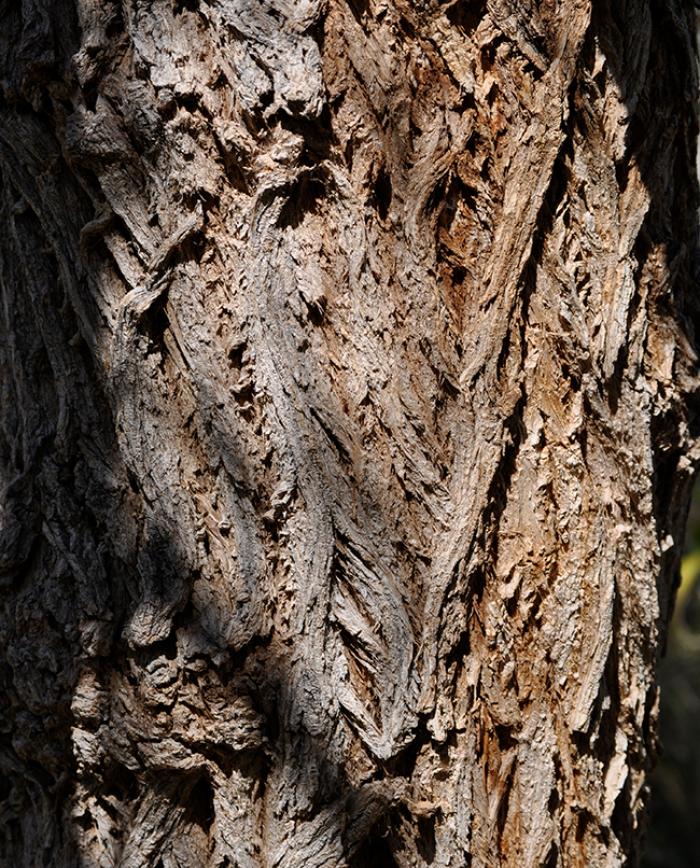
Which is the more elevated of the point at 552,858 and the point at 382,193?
the point at 382,193

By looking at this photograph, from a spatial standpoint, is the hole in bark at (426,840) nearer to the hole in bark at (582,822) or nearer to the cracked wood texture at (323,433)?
the cracked wood texture at (323,433)

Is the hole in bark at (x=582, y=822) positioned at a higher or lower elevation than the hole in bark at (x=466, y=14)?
lower

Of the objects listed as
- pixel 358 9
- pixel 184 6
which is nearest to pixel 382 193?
pixel 358 9

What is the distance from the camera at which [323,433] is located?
1.27 metres

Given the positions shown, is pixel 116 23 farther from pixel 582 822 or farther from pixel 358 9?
pixel 582 822

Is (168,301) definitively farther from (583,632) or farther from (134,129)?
(583,632)

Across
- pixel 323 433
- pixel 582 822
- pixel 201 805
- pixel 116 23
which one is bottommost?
pixel 201 805

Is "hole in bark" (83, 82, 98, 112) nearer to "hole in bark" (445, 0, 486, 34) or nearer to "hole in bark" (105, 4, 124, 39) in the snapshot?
"hole in bark" (105, 4, 124, 39)

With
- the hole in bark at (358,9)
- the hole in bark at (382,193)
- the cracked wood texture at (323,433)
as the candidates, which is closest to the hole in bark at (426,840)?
the cracked wood texture at (323,433)

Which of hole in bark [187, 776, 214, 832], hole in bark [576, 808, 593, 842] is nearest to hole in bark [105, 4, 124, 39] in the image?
hole in bark [187, 776, 214, 832]

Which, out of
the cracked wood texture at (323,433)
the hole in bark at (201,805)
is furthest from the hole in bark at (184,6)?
the hole in bark at (201,805)

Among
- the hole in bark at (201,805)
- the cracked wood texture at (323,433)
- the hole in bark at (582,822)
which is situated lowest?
the hole in bark at (201,805)

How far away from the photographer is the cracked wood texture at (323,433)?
127 centimetres

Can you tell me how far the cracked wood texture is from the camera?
127cm
